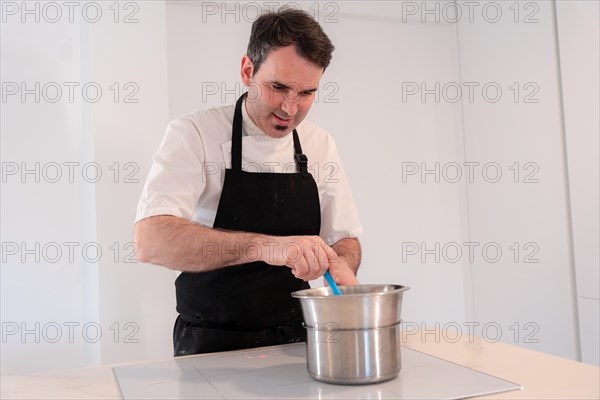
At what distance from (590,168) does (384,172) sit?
101 centimetres

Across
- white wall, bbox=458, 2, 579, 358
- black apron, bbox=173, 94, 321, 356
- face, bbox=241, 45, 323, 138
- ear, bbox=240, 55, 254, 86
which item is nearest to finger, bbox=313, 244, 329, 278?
black apron, bbox=173, 94, 321, 356

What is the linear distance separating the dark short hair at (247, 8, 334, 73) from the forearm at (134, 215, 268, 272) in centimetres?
52

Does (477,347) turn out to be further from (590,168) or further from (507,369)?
(590,168)

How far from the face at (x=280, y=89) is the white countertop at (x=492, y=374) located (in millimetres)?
690

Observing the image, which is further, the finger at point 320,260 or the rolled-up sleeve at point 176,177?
the rolled-up sleeve at point 176,177

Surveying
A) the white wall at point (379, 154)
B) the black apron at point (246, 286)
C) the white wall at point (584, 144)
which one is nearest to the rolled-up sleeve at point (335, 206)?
the black apron at point (246, 286)

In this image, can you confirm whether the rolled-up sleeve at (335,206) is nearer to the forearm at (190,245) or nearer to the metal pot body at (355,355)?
the forearm at (190,245)

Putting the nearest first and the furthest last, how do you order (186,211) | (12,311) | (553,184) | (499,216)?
(186,211) < (12,311) < (553,184) < (499,216)

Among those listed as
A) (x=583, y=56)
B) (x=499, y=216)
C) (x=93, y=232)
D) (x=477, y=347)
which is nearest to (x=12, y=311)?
(x=93, y=232)

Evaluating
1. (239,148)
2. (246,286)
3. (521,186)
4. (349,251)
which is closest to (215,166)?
(239,148)

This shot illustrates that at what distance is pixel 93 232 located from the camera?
2.42m

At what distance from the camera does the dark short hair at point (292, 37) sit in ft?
5.04

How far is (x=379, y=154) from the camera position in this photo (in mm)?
3070

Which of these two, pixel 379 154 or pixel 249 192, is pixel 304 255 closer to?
pixel 249 192
